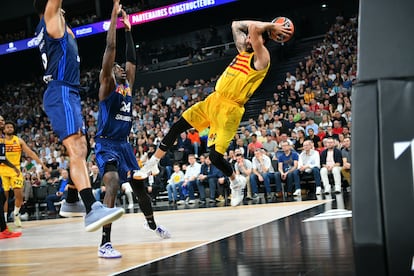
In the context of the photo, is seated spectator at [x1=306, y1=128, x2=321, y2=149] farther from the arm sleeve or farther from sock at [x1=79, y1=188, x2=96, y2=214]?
sock at [x1=79, y1=188, x2=96, y2=214]

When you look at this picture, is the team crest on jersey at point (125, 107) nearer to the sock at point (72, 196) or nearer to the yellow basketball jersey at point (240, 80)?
the sock at point (72, 196)

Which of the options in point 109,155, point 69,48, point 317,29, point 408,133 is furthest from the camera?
point 317,29

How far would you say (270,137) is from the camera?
455 inches

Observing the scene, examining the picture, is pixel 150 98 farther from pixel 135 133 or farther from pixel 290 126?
pixel 290 126

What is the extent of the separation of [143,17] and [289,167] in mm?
11909

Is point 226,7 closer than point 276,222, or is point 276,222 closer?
point 276,222

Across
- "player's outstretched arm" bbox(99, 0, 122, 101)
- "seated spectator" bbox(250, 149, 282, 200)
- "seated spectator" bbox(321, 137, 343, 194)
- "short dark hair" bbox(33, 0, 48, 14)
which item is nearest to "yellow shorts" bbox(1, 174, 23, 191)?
"player's outstretched arm" bbox(99, 0, 122, 101)

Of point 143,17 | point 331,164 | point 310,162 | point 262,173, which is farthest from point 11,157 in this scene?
point 143,17

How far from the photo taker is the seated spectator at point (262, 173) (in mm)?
10469

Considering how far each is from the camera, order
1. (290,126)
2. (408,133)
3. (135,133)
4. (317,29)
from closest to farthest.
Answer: (408,133) < (290,126) < (135,133) < (317,29)

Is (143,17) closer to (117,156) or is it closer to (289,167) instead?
(289,167)

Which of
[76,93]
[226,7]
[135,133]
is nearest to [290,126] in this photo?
[135,133]

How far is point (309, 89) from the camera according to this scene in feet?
44.3

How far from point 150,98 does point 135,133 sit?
325cm
